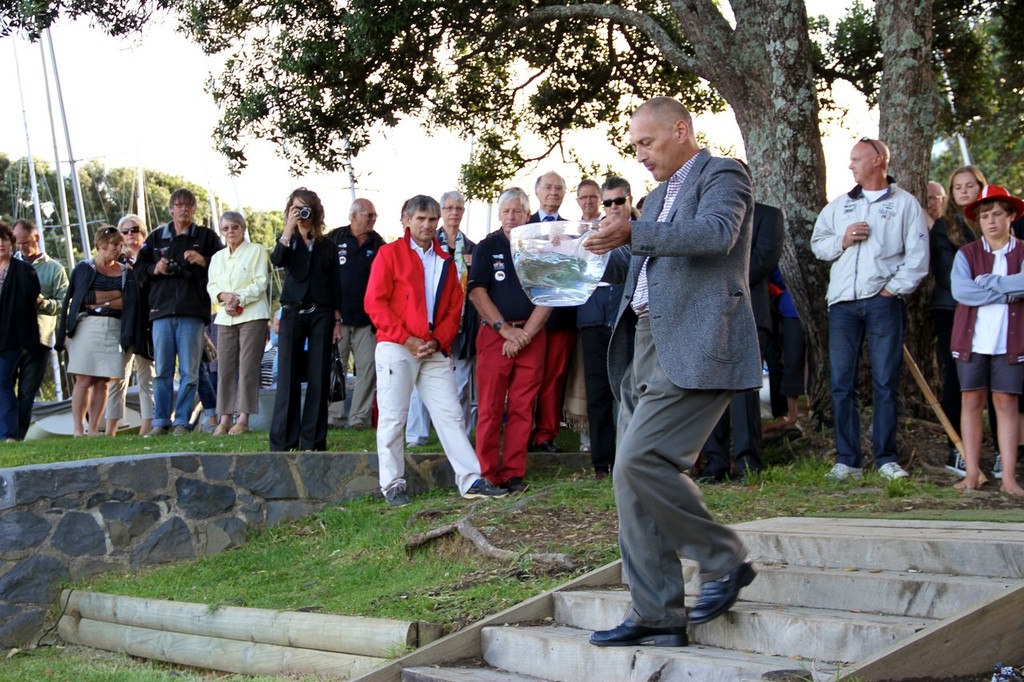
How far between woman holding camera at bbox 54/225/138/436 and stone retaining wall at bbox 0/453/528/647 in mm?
2946

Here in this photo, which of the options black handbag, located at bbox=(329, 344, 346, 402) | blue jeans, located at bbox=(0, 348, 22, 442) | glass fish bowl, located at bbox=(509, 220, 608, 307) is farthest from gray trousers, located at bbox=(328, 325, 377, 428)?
glass fish bowl, located at bbox=(509, 220, 608, 307)

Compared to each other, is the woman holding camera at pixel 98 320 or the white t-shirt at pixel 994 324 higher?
the woman holding camera at pixel 98 320

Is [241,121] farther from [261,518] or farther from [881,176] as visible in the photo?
[881,176]

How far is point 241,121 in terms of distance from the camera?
10984 millimetres

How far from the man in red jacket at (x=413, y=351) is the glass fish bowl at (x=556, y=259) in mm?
3207

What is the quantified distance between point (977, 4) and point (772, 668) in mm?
9286

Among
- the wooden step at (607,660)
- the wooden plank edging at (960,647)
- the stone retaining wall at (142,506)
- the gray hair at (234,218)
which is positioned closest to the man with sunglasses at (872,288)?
the stone retaining wall at (142,506)

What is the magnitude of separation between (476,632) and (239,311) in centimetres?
603

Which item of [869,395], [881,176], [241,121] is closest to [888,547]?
[881,176]

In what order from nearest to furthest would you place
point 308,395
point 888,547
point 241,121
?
1. point 888,547
2. point 308,395
3. point 241,121

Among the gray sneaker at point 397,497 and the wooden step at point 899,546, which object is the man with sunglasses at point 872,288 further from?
the gray sneaker at point 397,497

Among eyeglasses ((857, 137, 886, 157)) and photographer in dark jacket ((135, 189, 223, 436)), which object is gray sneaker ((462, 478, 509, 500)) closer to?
eyeglasses ((857, 137, 886, 157))

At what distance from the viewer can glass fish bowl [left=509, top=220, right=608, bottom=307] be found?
5379 millimetres

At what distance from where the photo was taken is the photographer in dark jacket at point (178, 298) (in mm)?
11188
